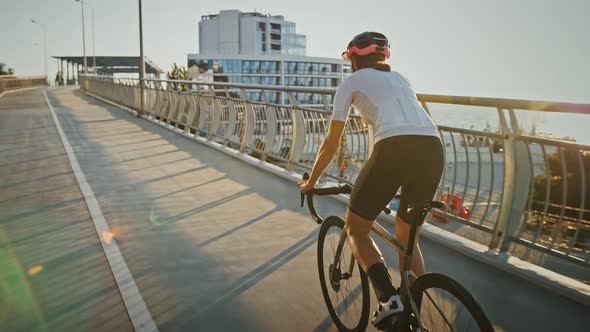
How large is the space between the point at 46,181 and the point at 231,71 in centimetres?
12538

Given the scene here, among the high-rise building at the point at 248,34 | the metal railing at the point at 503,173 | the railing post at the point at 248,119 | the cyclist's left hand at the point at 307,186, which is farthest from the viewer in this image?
the high-rise building at the point at 248,34

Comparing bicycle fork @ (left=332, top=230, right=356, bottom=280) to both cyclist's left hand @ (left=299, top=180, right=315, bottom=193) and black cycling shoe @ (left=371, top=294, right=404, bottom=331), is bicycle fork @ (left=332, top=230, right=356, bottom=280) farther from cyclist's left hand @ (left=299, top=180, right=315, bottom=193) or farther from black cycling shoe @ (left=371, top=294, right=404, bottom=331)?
black cycling shoe @ (left=371, top=294, right=404, bottom=331)

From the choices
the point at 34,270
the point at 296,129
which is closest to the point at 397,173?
the point at 34,270

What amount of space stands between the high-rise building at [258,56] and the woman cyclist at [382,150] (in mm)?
122864

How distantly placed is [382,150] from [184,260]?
2.89 meters

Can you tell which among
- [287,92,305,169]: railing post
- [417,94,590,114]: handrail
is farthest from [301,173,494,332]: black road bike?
[287,92,305,169]: railing post

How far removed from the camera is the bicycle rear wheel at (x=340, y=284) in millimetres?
3609

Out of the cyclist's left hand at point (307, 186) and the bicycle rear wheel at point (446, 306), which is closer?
the bicycle rear wheel at point (446, 306)

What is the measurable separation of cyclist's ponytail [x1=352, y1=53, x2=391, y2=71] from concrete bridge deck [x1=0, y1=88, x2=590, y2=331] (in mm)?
1736

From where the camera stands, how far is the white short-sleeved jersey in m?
3.14

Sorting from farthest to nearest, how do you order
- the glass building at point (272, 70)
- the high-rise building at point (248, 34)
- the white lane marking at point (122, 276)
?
the high-rise building at point (248, 34), the glass building at point (272, 70), the white lane marking at point (122, 276)

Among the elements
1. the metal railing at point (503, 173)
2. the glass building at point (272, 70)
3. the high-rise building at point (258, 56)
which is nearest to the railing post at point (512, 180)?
the metal railing at point (503, 173)

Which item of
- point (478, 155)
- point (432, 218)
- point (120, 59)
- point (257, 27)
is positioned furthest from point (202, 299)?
point (257, 27)

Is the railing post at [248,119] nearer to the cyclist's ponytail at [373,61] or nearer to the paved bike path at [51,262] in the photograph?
the paved bike path at [51,262]
